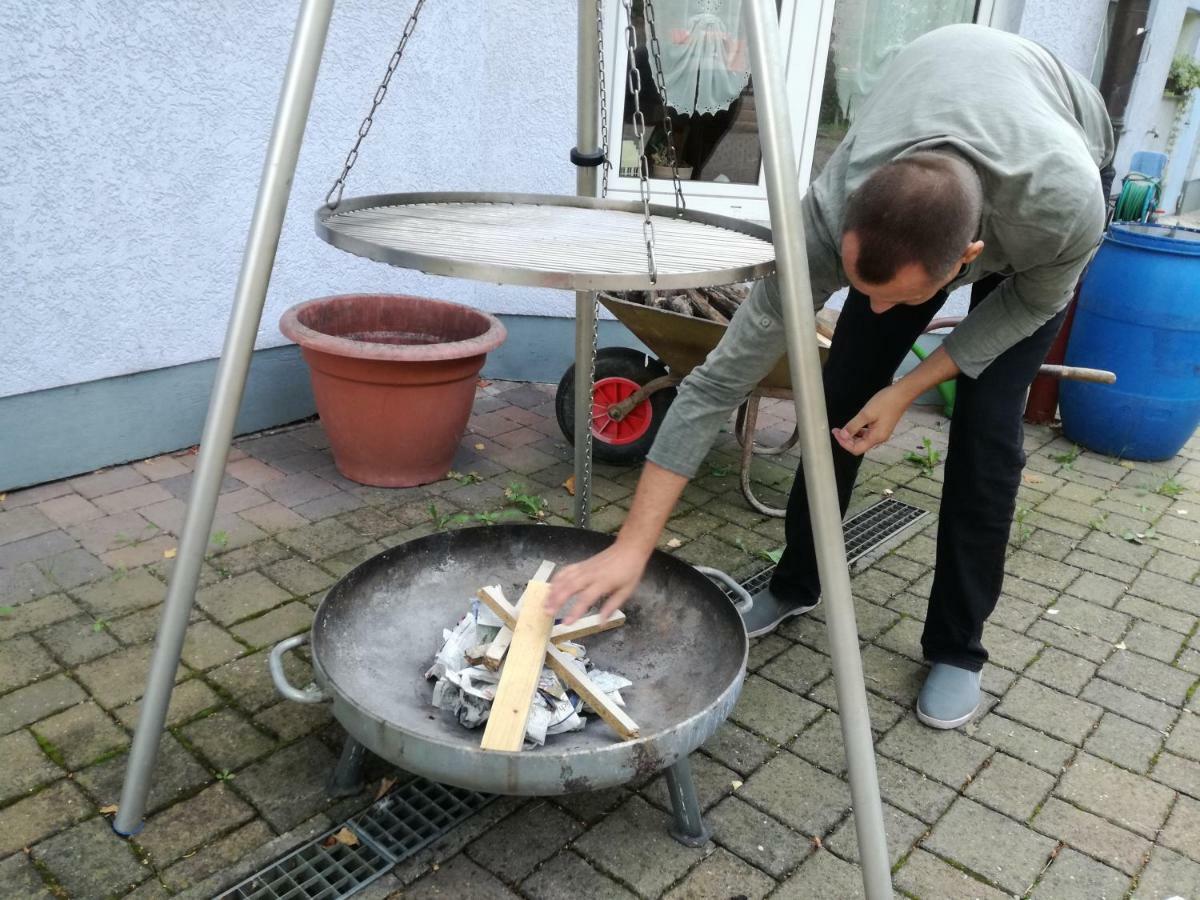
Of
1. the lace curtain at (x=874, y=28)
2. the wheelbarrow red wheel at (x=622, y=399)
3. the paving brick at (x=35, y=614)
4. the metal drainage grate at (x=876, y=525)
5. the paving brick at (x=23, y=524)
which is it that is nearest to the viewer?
the paving brick at (x=35, y=614)

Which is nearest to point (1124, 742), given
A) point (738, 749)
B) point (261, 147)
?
point (738, 749)

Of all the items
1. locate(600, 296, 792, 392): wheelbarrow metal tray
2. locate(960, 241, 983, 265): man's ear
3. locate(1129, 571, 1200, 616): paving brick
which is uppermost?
locate(960, 241, 983, 265): man's ear

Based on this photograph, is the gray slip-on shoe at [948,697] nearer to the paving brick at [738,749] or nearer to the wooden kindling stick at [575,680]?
the paving brick at [738,749]

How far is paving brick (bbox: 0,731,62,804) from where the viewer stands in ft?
6.75

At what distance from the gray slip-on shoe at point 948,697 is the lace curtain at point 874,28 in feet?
11.1

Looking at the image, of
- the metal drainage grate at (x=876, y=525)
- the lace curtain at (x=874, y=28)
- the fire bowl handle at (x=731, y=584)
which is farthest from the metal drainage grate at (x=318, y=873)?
the lace curtain at (x=874, y=28)

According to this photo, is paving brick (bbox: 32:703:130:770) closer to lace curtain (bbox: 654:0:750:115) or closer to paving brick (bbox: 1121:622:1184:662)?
paving brick (bbox: 1121:622:1184:662)

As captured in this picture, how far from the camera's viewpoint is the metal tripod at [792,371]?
1537 mm

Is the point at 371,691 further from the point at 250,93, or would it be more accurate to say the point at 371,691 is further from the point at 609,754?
the point at 250,93

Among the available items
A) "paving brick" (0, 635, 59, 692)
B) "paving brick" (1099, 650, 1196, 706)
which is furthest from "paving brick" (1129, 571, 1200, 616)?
"paving brick" (0, 635, 59, 692)

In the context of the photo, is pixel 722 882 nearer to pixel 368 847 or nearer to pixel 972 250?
pixel 368 847

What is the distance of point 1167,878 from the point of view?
6.74 feet

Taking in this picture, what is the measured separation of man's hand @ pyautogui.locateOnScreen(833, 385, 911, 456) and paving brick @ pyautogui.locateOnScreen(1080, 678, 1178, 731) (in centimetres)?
117

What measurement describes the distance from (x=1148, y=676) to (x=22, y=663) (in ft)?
10.4
